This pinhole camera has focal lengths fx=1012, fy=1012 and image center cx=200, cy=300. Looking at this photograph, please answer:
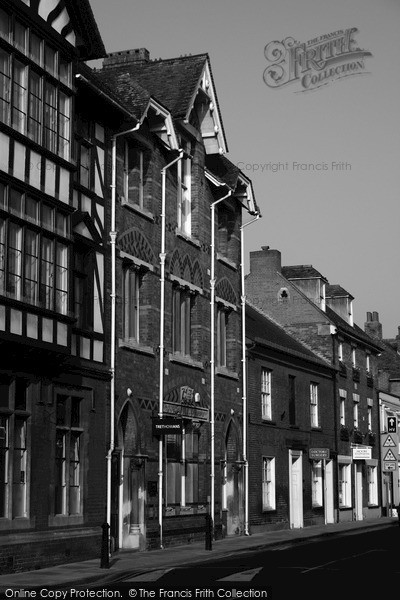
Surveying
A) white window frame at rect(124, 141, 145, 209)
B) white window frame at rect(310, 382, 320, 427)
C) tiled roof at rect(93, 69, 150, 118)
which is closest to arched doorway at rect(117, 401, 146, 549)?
white window frame at rect(124, 141, 145, 209)

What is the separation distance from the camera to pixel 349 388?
49.0 meters

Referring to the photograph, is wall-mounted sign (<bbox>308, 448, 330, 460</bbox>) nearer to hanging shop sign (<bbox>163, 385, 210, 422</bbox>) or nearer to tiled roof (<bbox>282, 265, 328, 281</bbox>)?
tiled roof (<bbox>282, 265, 328, 281</bbox>)

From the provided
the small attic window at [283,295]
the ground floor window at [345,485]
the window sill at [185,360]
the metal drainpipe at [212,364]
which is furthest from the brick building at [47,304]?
the ground floor window at [345,485]

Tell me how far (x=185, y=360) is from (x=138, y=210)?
16.6 feet

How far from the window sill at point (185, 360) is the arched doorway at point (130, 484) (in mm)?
→ 3069

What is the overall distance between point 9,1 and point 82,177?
5169mm

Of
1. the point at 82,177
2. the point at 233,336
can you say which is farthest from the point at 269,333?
the point at 82,177

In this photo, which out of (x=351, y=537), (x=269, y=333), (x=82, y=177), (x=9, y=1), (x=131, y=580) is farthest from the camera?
(x=269, y=333)

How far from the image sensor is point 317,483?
141 ft

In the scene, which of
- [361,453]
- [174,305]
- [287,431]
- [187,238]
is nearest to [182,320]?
[174,305]

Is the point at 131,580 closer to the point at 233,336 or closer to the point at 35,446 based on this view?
the point at 35,446

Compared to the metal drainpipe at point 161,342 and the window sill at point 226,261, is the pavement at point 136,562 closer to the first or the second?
the metal drainpipe at point 161,342

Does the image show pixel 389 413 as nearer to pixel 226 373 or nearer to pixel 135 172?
pixel 226 373

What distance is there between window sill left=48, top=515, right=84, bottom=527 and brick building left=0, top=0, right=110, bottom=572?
0.03 m
